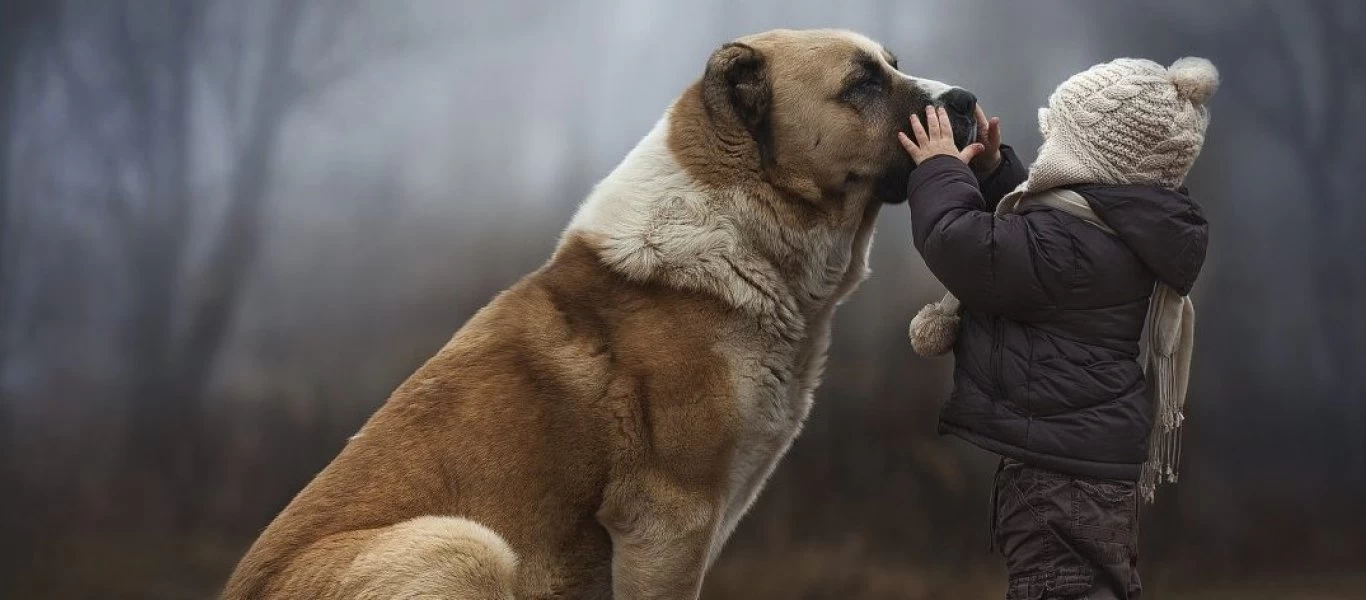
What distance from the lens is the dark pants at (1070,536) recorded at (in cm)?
312

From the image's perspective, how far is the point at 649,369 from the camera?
3.19m

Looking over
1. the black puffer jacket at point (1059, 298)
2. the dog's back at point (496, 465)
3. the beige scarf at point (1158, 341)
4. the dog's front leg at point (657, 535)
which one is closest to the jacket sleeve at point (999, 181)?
the beige scarf at point (1158, 341)

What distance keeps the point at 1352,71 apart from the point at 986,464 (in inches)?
98.4

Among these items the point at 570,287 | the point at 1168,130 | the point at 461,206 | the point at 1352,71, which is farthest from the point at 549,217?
the point at 1352,71

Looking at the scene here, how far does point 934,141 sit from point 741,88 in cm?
53

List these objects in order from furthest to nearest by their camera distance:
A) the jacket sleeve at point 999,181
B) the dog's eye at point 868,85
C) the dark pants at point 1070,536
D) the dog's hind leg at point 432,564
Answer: the jacket sleeve at point 999,181
the dog's eye at point 868,85
the dark pants at point 1070,536
the dog's hind leg at point 432,564

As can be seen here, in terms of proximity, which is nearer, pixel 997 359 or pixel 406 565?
pixel 406 565

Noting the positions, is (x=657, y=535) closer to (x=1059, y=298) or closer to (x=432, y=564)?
(x=432, y=564)

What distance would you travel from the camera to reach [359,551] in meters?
2.89

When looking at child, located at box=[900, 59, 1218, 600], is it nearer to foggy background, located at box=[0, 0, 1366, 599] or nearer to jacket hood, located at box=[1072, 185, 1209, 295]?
jacket hood, located at box=[1072, 185, 1209, 295]

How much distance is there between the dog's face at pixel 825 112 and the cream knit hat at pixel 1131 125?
1.06 feet

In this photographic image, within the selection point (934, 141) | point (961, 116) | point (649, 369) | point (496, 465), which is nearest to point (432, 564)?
point (496, 465)

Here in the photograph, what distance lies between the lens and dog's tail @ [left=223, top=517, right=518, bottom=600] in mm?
2846

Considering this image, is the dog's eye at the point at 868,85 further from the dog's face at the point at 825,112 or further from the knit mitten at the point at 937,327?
the knit mitten at the point at 937,327
